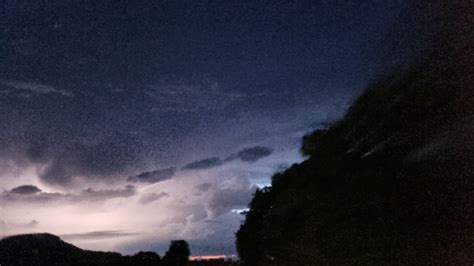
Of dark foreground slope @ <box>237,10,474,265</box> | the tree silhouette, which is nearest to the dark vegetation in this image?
the tree silhouette

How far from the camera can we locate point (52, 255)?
7631 centimetres

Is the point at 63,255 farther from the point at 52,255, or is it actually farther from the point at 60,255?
the point at 52,255

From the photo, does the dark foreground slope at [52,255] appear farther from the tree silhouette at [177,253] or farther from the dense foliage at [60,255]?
the tree silhouette at [177,253]

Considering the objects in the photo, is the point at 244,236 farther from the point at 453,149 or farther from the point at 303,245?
the point at 453,149

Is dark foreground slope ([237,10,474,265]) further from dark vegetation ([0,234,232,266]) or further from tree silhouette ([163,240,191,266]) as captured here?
tree silhouette ([163,240,191,266])

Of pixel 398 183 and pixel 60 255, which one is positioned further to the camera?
pixel 60 255

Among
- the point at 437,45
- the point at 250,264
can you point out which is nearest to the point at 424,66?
the point at 437,45

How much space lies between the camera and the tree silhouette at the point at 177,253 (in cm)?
6353

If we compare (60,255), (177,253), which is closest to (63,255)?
(60,255)

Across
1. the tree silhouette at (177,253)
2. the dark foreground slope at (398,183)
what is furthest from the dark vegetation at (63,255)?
the dark foreground slope at (398,183)

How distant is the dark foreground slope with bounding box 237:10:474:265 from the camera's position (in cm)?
1452

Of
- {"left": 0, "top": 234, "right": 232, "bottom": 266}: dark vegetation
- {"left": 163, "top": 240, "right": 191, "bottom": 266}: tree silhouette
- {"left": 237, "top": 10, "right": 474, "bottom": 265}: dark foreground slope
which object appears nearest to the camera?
{"left": 237, "top": 10, "right": 474, "bottom": 265}: dark foreground slope

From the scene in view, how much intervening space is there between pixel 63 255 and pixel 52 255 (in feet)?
5.74

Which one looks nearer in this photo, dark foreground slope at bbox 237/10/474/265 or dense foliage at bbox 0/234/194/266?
dark foreground slope at bbox 237/10/474/265
